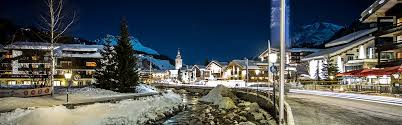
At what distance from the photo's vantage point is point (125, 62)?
49.2m

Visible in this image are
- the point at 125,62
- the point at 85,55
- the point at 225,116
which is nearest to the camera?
the point at 225,116

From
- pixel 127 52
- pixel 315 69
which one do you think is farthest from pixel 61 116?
pixel 315 69

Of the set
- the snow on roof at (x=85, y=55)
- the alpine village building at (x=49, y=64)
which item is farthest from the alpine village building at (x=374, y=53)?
the snow on roof at (x=85, y=55)

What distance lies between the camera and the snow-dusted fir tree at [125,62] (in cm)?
4878

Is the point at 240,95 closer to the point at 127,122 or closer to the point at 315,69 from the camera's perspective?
the point at 315,69

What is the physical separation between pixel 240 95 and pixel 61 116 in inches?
1433

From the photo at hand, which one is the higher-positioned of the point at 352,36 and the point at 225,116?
the point at 352,36

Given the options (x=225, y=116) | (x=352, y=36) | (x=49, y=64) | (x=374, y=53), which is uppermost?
(x=352, y=36)

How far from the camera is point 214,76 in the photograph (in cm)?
11081

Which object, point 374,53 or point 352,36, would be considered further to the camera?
point 352,36

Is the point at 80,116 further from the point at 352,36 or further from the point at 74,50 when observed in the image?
the point at 74,50

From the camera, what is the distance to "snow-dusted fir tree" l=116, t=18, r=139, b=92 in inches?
1921

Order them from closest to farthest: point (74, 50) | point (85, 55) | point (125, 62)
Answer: point (125, 62) → point (85, 55) → point (74, 50)

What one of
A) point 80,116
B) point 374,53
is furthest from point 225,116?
point 374,53
